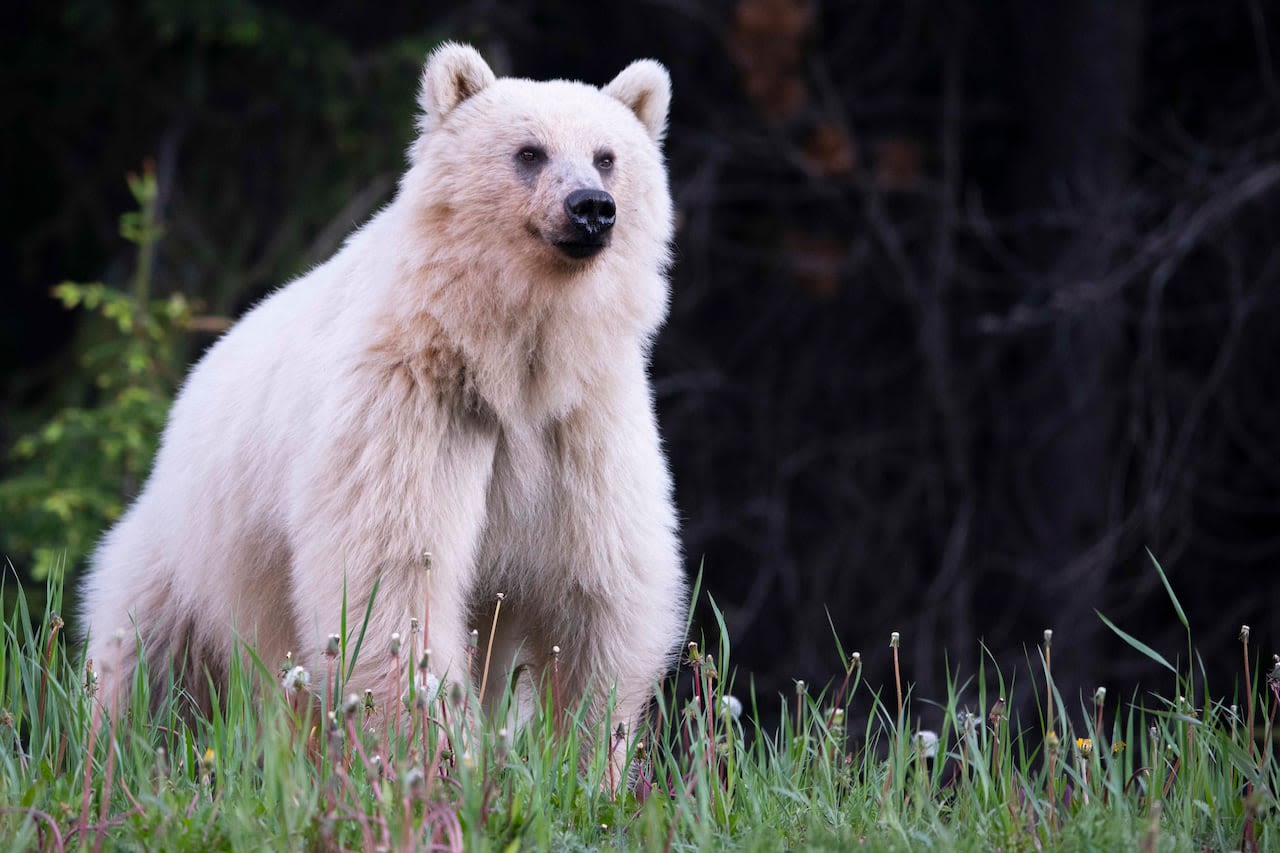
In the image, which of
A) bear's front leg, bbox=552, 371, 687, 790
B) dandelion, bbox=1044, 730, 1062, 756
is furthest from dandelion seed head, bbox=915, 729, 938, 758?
bear's front leg, bbox=552, 371, 687, 790

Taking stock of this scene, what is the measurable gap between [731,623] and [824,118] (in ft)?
9.97

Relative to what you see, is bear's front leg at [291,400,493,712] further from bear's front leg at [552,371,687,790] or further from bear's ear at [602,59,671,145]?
bear's ear at [602,59,671,145]

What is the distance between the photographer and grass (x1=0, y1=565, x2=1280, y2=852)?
2832 mm

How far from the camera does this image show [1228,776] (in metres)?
3.35

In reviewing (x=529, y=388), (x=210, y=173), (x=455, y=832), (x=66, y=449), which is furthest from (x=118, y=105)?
(x=455, y=832)

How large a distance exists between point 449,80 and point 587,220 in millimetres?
691

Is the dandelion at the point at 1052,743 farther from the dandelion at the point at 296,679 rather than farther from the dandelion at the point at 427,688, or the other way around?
the dandelion at the point at 296,679

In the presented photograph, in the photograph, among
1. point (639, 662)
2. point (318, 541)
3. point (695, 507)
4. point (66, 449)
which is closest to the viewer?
point (318, 541)

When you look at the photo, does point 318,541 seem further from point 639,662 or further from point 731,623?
point 731,623

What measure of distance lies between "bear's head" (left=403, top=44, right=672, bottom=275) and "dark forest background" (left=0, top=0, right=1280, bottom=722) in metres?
3.30

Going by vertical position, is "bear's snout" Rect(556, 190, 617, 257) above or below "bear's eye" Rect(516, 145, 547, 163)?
below

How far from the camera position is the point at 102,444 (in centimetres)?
655

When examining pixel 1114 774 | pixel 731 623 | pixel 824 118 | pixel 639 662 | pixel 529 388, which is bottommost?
pixel 731 623

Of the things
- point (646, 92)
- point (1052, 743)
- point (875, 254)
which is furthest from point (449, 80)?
point (875, 254)
